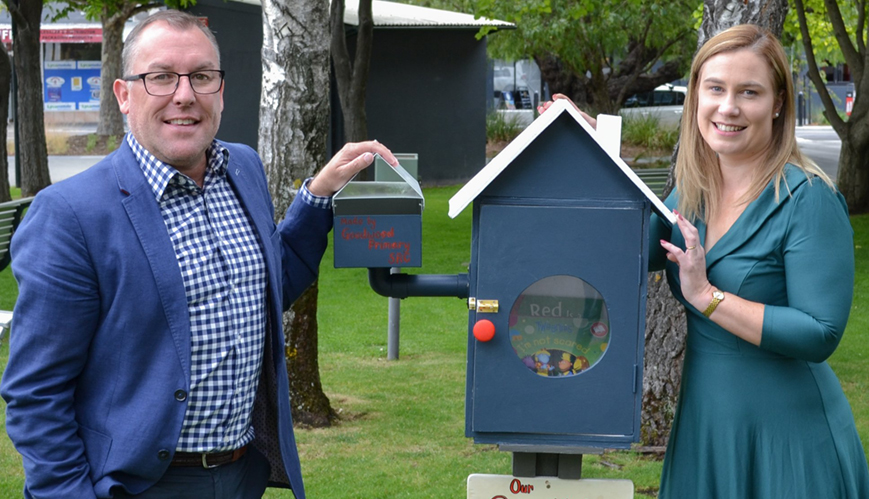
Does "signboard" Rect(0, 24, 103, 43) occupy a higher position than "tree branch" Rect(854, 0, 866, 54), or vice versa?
"signboard" Rect(0, 24, 103, 43)

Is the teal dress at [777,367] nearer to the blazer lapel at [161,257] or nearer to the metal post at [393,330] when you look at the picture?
the blazer lapel at [161,257]

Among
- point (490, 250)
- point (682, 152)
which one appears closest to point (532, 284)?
Result: point (490, 250)

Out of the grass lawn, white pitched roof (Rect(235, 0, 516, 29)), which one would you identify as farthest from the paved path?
the grass lawn

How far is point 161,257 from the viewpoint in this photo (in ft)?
7.31

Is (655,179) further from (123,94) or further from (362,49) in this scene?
(123,94)

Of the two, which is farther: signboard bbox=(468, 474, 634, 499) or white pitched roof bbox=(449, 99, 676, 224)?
signboard bbox=(468, 474, 634, 499)

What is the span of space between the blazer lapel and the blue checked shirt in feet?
0.10

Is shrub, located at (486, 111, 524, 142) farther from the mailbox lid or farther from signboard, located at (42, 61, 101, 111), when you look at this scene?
the mailbox lid

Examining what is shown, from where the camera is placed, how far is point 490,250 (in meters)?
2.33

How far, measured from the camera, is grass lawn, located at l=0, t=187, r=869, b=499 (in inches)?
187

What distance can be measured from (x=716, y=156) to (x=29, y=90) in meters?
13.8

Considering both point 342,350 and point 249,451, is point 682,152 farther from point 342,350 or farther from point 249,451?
point 342,350

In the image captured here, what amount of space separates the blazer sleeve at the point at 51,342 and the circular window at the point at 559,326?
3.27ft

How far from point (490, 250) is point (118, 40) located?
22643 mm
